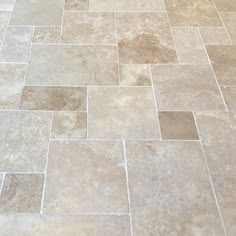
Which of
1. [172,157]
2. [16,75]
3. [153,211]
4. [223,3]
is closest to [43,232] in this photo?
[153,211]

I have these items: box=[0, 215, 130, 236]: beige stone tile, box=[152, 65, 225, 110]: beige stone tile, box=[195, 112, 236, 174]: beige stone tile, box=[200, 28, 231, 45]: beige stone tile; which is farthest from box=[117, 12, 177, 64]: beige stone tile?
box=[0, 215, 130, 236]: beige stone tile

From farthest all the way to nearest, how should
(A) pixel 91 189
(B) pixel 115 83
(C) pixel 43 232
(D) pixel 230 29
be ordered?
1. (D) pixel 230 29
2. (B) pixel 115 83
3. (A) pixel 91 189
4. (C) pixel 43 232

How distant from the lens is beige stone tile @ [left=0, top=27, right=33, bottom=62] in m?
2.16

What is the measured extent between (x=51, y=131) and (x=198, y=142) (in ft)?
2.43

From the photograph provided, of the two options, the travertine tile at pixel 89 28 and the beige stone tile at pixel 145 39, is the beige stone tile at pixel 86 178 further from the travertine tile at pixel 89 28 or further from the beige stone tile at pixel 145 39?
the travertine tile at pixel 89 28

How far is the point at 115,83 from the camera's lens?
2.03 metres

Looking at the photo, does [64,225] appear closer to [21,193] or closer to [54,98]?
[21,193]

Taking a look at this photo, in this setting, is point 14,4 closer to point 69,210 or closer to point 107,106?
Answer: point 107,106

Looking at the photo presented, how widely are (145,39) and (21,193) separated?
1.32 meters

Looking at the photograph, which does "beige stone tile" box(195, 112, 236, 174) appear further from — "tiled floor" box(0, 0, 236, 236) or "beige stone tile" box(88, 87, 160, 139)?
"beige stone tile" box(88, 87, 160, 139)

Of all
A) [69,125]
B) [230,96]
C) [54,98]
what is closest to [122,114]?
[69,125]

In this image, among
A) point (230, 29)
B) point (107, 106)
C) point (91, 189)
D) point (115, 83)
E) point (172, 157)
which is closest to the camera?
point (91, 189)

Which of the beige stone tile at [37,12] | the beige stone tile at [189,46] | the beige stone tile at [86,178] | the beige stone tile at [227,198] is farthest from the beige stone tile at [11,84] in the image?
the beige stone tile at [227,198]

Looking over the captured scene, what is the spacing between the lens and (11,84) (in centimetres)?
200
